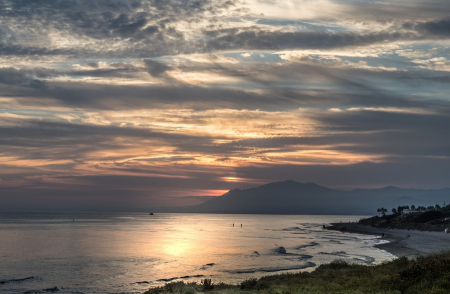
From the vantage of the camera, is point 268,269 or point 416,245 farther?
point 416,245

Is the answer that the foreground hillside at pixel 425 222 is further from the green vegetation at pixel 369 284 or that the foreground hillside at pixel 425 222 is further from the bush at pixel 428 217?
the green vegetation at pixel 369 284

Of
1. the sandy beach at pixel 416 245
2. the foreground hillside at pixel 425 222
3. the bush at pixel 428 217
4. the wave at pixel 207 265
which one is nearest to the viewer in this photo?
the wave at pixel 207 265

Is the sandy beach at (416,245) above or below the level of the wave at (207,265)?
above

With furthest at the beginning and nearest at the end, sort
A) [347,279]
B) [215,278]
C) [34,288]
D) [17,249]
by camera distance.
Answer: [17,249]
[215,278]
[34,288]
[347,279]

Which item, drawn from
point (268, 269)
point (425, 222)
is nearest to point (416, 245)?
point (268, 269)

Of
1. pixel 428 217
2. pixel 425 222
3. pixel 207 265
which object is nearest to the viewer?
pixel 207 265

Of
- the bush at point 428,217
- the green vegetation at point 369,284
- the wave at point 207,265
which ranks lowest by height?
the wave at point 207,265

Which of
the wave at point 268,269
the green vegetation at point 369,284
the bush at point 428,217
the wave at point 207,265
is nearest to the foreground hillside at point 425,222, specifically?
the bush at point 428,217

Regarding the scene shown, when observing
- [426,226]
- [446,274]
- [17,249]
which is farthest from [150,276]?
[426,226]

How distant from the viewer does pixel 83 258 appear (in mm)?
68375

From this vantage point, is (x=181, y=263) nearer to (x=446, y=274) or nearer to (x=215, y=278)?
(x=215, y=278)

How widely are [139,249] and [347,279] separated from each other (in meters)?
60.6

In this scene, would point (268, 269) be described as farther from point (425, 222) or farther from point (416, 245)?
point (425, 222)

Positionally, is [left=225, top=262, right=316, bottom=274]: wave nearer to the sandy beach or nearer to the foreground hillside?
the sandy beach
